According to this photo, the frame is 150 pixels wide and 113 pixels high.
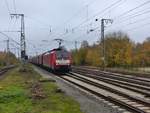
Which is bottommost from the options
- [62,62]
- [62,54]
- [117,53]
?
[62,62]

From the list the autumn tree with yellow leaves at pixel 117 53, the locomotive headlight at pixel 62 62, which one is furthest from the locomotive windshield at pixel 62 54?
the autumn tree with yellow leaves at pixel 117 53

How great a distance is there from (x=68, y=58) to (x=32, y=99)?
34482 mm

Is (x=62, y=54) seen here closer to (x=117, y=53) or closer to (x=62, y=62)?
(x=62, y=62)

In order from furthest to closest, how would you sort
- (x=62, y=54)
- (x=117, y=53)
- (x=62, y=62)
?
1. (x=117, y=53)
2. (x=62, y=54)
3. (x=62, y=62)

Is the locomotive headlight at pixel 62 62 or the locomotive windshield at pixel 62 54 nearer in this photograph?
the locomotive headlight at pixel 62 62

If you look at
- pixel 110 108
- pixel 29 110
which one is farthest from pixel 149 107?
pixel 29 110

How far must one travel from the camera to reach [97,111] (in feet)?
52.7

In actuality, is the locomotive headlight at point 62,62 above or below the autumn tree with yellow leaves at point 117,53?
below

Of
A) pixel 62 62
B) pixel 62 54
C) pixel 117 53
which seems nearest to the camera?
pixel 62 62

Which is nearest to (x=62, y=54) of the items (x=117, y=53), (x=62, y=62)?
(x=62, y=62)

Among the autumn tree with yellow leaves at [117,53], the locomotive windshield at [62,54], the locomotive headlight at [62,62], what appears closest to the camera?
the locomotive headlight at [62,62]

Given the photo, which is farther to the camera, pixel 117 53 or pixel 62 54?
pixel 117 53

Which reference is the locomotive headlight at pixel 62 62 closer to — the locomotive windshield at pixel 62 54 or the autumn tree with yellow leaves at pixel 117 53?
the locomotive windshield at pixel 62 54

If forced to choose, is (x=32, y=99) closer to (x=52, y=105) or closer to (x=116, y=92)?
(x=52, y=105)
